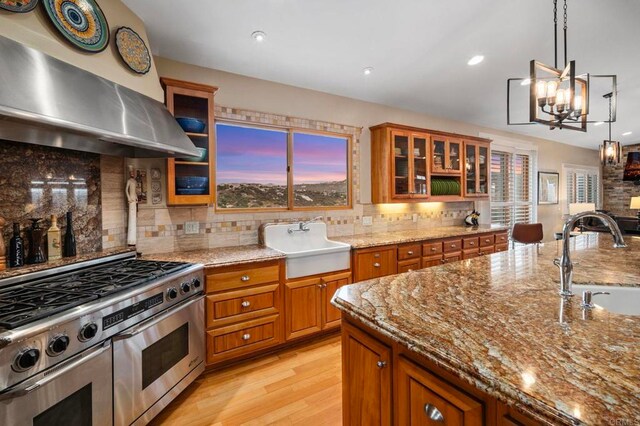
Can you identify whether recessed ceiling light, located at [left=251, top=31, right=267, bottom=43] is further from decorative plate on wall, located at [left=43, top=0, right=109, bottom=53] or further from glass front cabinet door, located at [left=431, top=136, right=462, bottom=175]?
glass front cabinet door, located at [left=431, top=136, right=462, bottom=175]

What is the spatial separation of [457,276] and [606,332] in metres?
0.69

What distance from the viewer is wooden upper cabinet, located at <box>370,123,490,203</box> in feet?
11.9

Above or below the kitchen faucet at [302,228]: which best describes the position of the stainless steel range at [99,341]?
below

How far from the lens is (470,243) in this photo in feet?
12.9

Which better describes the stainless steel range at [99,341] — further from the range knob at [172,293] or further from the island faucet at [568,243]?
the island faucet at [568,243]

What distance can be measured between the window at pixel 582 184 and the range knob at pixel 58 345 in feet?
27.9

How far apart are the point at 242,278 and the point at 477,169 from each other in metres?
3.94

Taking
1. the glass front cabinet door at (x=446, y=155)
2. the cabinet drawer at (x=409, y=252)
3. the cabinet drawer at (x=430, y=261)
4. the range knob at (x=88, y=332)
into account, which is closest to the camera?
the range knob at (x=88, y=332)

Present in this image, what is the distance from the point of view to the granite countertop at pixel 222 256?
87.9 inches

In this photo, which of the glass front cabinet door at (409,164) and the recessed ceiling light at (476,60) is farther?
the glass front cabinet door at (409,164)

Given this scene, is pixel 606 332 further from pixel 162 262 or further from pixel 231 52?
pixel 231 52

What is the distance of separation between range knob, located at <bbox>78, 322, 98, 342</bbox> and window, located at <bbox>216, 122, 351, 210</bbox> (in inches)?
62.3

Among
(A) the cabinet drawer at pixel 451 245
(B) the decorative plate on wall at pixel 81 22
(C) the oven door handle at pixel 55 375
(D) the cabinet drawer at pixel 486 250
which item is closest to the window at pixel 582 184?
(D) the cabinet drawer at pixel 486 250

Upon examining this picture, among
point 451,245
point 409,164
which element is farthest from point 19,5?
point 451,245
